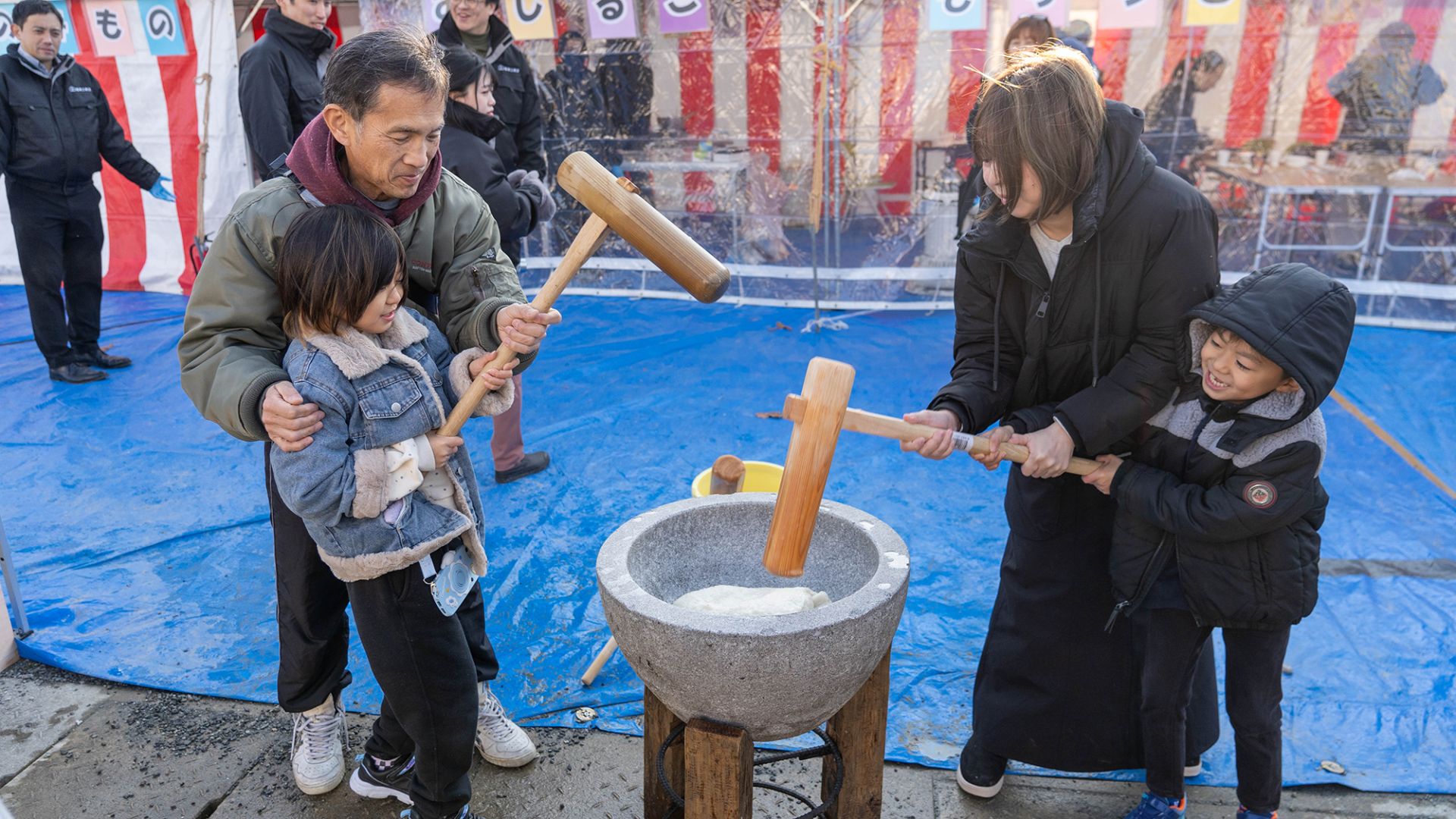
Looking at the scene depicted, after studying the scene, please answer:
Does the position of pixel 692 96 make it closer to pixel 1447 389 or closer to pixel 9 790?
pixel 1447 389

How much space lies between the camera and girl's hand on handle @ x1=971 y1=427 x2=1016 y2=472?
189 centimetres

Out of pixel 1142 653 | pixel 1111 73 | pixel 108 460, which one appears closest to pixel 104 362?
pixel 108 460

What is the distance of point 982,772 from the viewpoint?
224 centimetres

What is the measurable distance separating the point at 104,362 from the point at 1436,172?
7517 millimetres

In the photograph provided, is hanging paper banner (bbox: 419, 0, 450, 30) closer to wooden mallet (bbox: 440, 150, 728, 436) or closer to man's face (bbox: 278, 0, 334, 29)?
man's face (bbox: 278, 0, 334, 29)

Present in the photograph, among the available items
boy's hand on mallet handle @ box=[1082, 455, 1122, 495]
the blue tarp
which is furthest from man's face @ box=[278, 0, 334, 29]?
boy's hand on mallet handle @ box=[1082, 455, 1122, 495]

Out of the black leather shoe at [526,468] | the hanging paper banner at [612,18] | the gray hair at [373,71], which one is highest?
the hanging paper banner at [612,18]

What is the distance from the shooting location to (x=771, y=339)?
18.6 ft

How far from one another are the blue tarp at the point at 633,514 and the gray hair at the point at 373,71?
1619 millimetres

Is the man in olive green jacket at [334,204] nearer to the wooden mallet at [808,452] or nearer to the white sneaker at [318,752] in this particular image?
the white sneaker at [318,752]

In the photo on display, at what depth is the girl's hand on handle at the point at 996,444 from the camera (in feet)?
6.21

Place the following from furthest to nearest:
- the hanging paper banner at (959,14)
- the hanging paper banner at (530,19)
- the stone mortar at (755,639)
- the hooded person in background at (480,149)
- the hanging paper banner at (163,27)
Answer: the hanging paper banner at (163,27) → the hanging paper banner at (530,19) → the hanging paper banner at (959,14) → the hooded person in background at (480,149) → the stone mortar at (755,639)

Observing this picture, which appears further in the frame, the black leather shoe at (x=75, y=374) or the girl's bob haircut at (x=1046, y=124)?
the black leather shoe at (x=75, y=374)

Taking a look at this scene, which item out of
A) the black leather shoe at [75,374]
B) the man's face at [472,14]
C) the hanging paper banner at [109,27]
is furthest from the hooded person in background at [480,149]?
the hanging paper banner at [109,27]
